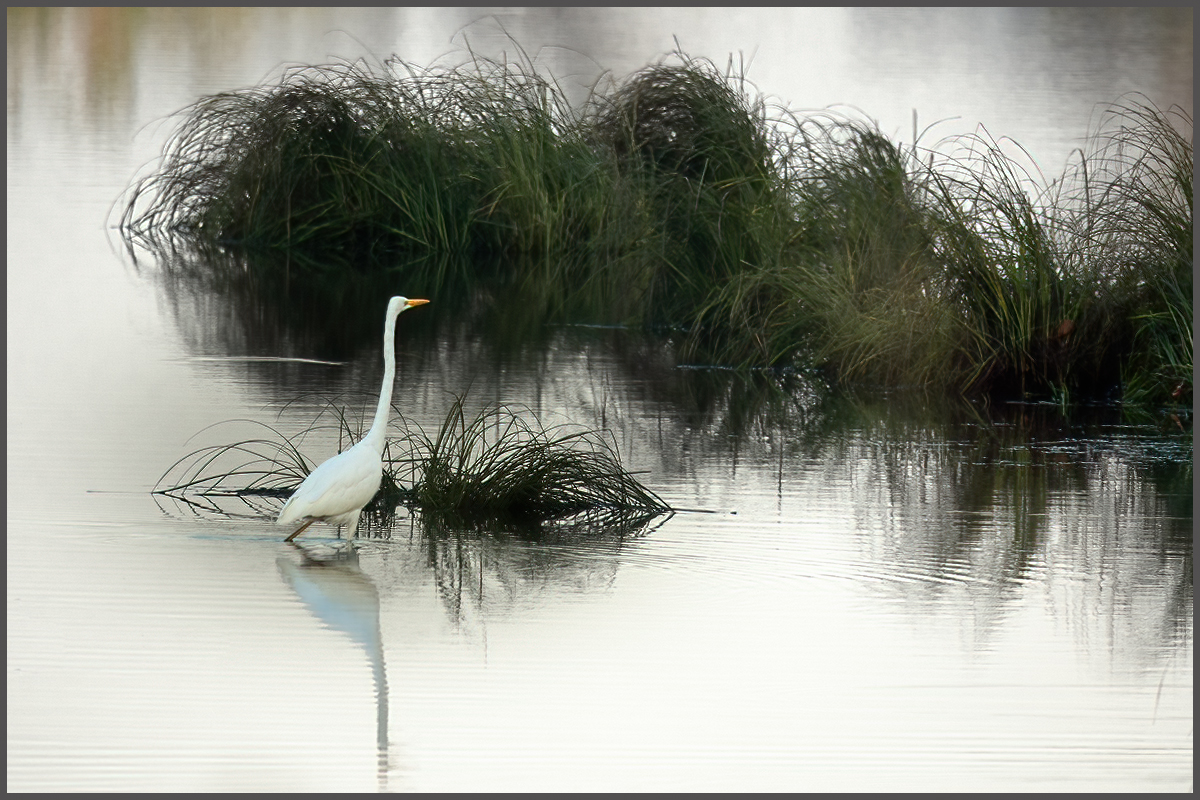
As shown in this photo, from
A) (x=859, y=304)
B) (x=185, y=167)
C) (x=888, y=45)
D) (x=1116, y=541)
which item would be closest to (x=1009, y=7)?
(x=888, y=45)

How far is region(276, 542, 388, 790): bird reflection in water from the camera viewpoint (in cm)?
523

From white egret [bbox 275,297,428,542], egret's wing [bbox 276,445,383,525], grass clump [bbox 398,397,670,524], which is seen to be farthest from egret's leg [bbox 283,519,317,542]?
grass clump [bbox 398,397,670,524]

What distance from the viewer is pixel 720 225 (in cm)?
1110

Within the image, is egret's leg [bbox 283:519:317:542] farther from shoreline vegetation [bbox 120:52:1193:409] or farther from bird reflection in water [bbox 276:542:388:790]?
shoreline vegetation [bbox 120:52:1193:409]

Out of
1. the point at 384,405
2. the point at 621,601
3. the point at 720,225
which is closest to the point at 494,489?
the point at 384,405

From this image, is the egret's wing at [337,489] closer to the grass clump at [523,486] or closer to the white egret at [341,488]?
the white egret at [341,488]

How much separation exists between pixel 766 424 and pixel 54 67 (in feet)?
76.7

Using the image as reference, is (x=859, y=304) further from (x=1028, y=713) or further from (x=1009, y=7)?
(x=1009, y=7)

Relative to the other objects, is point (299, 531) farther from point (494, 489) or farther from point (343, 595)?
point (494, 489)

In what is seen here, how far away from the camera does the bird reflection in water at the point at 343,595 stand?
523 centimetres

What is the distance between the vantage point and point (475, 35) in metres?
33.8

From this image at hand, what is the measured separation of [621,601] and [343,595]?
878mm

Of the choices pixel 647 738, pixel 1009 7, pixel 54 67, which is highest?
pixel 1009 7

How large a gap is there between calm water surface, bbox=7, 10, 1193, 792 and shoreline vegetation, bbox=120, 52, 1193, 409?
49 centimetres
